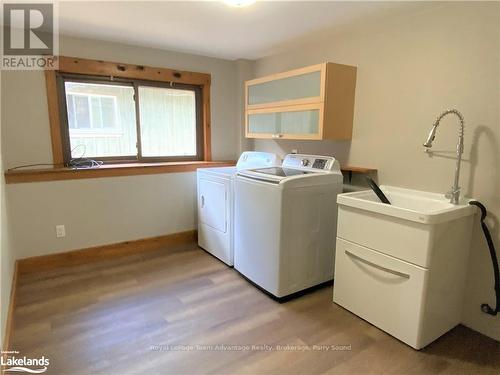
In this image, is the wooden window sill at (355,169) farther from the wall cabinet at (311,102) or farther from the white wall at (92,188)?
the white wall at (92,188)

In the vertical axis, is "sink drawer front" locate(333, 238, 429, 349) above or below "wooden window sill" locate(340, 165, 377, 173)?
below

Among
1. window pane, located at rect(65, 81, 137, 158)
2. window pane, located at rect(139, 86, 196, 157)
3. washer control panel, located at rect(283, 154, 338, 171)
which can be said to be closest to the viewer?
washer control panel, located at rect(283, 154, 338, 171)

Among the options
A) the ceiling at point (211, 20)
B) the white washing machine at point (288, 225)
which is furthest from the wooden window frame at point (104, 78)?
the white washing machine at point (288, 225)

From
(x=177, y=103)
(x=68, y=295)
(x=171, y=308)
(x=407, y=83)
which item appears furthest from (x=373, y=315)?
(x=177, y=103)

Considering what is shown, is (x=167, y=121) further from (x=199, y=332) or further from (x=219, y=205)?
(x=199, y=332)

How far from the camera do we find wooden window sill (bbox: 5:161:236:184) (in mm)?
2629

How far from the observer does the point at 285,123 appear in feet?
9.41

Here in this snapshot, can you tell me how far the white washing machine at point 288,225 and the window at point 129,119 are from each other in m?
1.30

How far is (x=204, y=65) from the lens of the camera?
3.52 meters

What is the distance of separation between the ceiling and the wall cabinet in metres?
0.35
